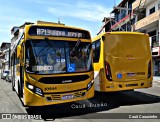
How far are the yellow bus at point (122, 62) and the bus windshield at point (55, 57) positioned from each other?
4.08ft

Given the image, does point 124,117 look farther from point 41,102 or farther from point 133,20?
point 133,20

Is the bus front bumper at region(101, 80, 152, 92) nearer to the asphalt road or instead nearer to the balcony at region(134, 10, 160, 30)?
the asphalt road

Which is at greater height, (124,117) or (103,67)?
(103,67)

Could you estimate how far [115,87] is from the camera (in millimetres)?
8883

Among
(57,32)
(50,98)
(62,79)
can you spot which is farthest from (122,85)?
(57,32)

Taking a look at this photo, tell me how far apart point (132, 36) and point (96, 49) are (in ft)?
5.37

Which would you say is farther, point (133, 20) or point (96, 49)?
point (133, 20)

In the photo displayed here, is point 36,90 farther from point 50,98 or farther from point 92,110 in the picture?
point 92,110

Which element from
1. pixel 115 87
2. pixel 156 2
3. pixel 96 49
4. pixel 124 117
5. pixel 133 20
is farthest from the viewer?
pixel 133 20

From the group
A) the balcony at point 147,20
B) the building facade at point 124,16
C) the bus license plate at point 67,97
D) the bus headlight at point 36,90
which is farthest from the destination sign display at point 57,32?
the building facade at point 124,16

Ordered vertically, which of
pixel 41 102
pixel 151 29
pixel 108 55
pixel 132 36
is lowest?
pixel 41 102

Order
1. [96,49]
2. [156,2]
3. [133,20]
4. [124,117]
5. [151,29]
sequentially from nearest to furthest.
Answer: [124,117] → [96,49] → [156,2] → [151,29] → [133,20]

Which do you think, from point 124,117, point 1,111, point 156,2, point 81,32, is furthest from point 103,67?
point 156,2

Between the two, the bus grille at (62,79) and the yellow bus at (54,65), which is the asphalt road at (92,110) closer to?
the yellow bus at (54,65)
